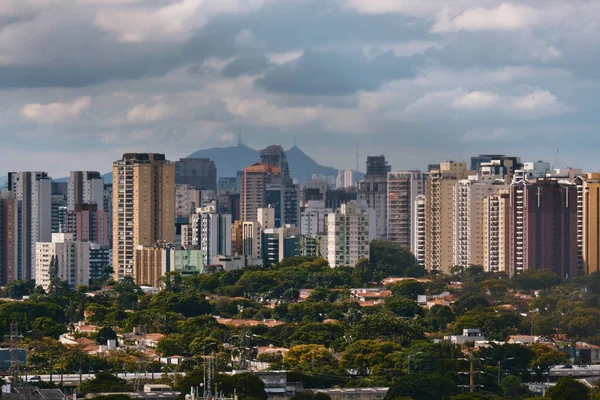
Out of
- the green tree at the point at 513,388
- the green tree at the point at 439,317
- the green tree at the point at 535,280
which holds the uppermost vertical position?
the green tree at the point at 535,280

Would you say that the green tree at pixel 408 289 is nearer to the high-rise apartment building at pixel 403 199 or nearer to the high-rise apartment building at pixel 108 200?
the high-rise apartment building at pixel 403 199

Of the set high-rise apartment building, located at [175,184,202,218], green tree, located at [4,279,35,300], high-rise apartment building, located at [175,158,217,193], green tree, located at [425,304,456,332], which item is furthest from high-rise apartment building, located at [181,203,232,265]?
high-rise apartment building, located at [175,158,217,193]

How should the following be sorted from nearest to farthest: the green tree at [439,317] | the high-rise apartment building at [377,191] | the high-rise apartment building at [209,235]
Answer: the green tree at [439,317]
the high-rise apartment building at [209,235]
the high-rise apartment building at [377,191]

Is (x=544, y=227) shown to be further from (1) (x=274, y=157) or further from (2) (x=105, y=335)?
(1) (x=274, y=157)

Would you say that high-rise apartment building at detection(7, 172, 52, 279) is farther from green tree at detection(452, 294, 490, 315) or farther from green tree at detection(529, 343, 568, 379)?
green tree at detection(529, 343, 568, 379)

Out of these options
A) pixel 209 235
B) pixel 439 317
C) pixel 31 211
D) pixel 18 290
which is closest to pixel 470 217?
pixel 209 235

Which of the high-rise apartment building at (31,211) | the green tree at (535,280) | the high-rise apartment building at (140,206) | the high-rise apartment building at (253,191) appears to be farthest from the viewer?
the high-rise apartment building at (253,191)

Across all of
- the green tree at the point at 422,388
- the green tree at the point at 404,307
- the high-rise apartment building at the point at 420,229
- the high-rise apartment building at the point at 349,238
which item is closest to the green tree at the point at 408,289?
the green tree at the point at 404,307

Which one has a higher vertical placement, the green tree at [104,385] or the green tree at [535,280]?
the green tree at [535,280]
